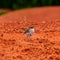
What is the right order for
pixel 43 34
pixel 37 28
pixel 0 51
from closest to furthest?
1. pixel 0 51
2. pixel 43 34
3. pixel 37 28

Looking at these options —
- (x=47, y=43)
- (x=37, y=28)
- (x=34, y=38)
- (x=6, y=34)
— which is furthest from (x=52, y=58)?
(x=37, y=28)

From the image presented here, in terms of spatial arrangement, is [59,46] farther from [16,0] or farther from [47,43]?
[16,0]

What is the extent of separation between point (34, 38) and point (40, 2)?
81.7 ft

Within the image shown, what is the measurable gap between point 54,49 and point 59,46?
0.27m

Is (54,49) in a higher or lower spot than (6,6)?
higher

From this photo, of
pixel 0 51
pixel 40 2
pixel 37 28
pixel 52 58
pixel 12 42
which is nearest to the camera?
pixel 52 58

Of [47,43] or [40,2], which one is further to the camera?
[40,2]

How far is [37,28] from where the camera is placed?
37.0 feet

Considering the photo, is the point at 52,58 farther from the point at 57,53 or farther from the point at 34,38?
the point at 34,38

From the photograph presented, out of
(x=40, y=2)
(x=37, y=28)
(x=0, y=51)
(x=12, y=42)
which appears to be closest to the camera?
(x=0, y=51)

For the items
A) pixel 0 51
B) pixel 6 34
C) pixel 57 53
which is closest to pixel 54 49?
pixel 57 53

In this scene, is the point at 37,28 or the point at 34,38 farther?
the point at 37,28

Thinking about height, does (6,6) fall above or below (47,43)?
below

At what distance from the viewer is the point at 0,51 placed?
8602 mm
